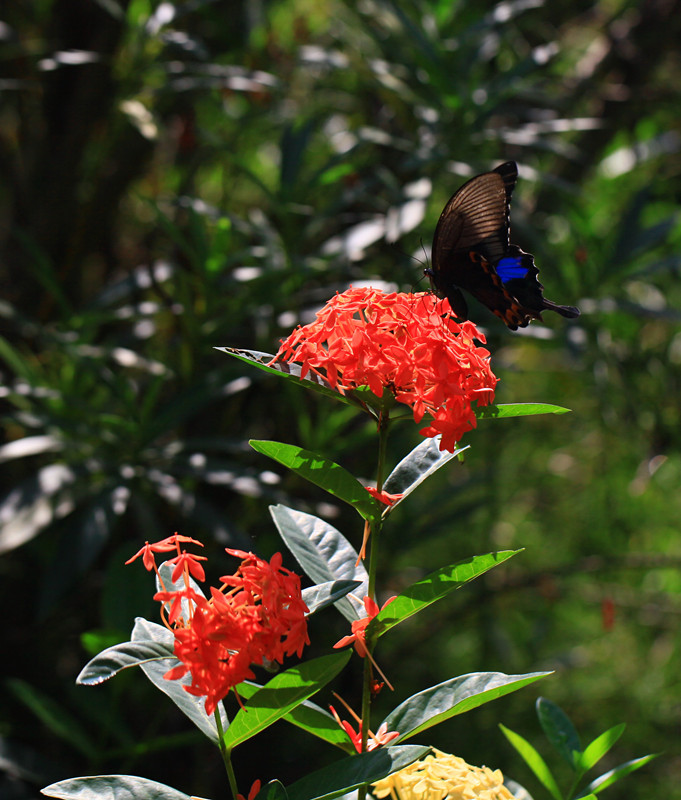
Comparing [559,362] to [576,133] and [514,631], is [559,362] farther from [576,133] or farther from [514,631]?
[514,631]

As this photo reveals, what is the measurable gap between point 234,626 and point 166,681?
16 cm

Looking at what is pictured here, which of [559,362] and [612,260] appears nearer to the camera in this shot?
[612,260]

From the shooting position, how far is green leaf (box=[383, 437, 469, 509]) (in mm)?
801

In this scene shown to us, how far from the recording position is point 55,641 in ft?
6.36

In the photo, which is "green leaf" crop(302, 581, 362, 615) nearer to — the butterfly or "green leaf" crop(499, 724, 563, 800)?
"green leaf" crop(499, 724, 563, 800)

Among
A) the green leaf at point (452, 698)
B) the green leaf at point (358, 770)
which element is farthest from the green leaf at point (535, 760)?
the green leaf at point (358, 770)

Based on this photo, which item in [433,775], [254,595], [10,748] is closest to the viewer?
[254,595]

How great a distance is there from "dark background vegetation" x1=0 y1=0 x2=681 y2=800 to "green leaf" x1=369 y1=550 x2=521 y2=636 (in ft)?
2.30

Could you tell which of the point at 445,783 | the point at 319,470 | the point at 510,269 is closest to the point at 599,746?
the point at 445,783

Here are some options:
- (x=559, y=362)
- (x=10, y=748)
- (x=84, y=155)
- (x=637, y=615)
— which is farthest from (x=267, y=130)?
(x=637, y=615)

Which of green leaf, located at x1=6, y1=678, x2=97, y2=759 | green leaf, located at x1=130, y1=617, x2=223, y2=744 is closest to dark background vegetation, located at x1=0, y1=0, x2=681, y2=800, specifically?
green leaf, located at x1=6, y1=678, x2=97, y2=759

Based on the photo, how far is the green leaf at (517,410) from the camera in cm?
74

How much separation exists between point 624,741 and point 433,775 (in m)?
2.20

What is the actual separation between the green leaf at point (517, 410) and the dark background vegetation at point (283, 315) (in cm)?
75
